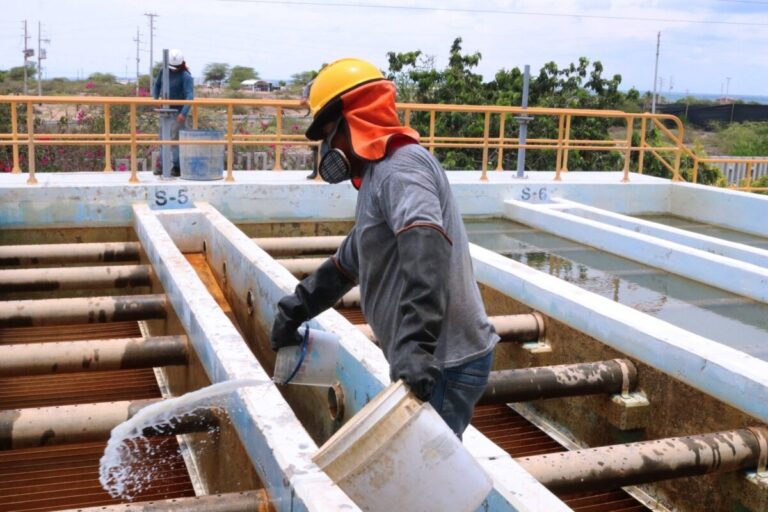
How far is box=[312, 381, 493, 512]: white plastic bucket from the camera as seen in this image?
2.69m

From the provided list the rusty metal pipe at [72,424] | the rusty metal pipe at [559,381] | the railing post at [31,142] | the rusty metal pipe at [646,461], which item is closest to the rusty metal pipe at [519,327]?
the rusty metal pipe at [559,381]

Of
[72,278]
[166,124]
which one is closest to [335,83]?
[72,278]

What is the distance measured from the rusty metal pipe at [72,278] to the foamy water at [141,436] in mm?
2565

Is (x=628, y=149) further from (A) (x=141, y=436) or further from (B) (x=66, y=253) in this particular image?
(A) (x=141, y=436)

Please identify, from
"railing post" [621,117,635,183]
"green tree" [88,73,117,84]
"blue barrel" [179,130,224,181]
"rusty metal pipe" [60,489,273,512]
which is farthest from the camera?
"green tree" [88,73,117,84]

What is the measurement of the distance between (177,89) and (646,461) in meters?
8.92

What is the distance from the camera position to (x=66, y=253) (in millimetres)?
8531

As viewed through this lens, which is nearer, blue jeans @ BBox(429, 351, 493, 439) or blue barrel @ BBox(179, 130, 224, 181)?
blue jeans @ BBox(429, 351, 493, 439)

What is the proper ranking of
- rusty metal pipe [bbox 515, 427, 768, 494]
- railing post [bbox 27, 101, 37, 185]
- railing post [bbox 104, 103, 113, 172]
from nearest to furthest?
1. rusty metal pipe [bbox 515, 427, 768, 494]
2. railing post [bbox 27, 101, 37, 185]
3. railing post [bbox 104, 103, 113, 172]

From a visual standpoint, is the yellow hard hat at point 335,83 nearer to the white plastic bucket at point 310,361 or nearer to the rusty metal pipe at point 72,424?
the white plastic bucket at point 310,361

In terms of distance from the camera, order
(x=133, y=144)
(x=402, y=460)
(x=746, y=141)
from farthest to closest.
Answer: (x=746, y=141), (x=133, y=144), (x=402, y=460)

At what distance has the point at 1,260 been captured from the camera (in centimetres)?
833

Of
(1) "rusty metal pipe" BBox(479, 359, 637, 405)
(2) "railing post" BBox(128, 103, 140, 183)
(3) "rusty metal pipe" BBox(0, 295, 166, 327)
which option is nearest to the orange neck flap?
(1) "rusty metal pipe" BBox(479, 359, 637, 405)

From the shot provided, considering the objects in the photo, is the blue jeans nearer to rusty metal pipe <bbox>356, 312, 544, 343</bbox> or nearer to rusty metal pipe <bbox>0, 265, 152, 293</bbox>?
rusty metal pipe <bbox>356, 312, 544, 343</bbox>
